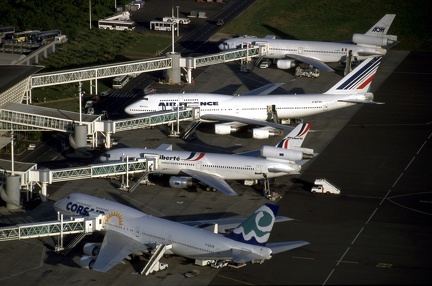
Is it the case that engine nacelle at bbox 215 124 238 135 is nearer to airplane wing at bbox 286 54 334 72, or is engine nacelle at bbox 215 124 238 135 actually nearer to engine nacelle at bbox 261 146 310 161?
engine nacelle at bbox 261 146 310 161

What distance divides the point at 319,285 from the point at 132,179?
3756 cm

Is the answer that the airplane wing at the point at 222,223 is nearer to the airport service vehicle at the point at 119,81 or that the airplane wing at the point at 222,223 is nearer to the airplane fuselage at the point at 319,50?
the airport service vehicle at the point at 119,81

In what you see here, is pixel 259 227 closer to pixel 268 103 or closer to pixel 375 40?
pixel 268 103

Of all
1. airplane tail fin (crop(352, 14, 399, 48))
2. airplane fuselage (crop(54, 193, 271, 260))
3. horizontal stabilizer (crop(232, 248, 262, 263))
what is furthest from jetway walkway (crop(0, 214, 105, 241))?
airplane tail fin (crop(352, 14, 399, 48))

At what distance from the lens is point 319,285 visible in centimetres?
11181

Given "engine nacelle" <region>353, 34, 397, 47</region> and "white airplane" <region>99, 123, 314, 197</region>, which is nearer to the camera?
"white airplane" <region>99, 123, 314, 197</region>

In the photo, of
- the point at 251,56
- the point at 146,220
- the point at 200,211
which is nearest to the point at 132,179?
the point at 200,211

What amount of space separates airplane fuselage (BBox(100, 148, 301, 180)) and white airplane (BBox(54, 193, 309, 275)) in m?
13.4

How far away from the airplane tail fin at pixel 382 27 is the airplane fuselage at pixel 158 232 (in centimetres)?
8294

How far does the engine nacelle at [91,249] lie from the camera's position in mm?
119188

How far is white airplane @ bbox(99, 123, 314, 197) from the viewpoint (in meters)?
136

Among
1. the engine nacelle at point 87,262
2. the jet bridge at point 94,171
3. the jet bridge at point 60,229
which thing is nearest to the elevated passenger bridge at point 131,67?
the jet bridge at point 94,171

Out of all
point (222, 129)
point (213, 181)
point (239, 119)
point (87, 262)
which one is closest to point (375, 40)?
point (239, 119)

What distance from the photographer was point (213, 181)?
136875 mm
